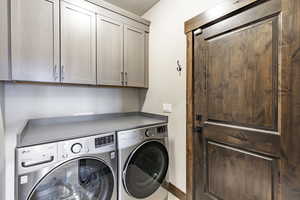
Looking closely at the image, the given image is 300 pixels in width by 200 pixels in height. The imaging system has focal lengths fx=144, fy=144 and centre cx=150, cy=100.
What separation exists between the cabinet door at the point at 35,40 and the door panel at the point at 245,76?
1540mm

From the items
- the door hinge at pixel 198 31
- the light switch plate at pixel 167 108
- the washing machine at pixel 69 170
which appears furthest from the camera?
the light switch plate at pixel 167 108

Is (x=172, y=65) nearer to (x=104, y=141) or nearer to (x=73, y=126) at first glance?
(x=104, y=141)

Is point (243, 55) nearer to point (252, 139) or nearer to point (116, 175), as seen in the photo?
point (252, 139)

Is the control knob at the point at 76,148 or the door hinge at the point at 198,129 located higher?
the door hinge at the point at 198,129

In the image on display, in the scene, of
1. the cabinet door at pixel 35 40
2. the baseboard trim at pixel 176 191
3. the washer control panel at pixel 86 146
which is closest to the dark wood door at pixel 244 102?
the baseboard trim at pixel 176 191

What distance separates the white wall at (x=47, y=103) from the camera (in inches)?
56.4

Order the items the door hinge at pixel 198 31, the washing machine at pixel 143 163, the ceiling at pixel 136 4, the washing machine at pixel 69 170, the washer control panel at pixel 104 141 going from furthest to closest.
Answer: the ceiling at pixel 136 4, the door hinge at pixel 198 31, the washing machine at pixel 143 163, the washer control panel at pixel 104 141, the washing machine at pixel 69 170

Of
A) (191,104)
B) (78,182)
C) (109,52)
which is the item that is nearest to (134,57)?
(109,52)

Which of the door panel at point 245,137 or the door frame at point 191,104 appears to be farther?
the door frame at point 191,104

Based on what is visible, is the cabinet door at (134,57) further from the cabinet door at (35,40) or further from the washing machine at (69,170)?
the washing machine at (69,170)

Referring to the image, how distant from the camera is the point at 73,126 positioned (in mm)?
1542

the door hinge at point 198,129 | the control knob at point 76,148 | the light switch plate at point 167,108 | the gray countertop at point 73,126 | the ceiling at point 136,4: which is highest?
the ceiling at point 136,4

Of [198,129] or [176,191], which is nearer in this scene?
[198,129]

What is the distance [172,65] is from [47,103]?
60.8 inches
